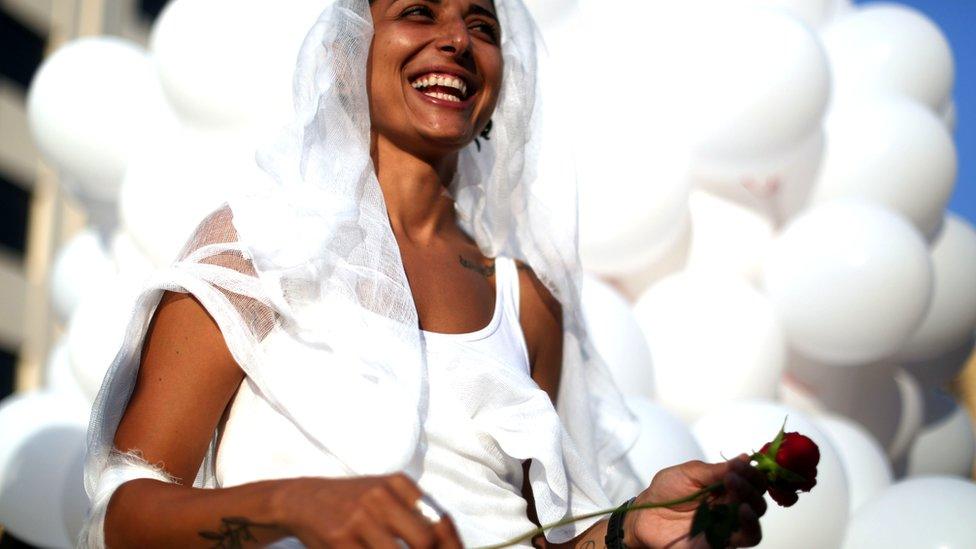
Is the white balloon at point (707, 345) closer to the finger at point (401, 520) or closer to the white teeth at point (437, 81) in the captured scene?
the white teeth at point (437, 81)

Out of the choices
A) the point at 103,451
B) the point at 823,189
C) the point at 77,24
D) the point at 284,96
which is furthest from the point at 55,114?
the point at 77,24

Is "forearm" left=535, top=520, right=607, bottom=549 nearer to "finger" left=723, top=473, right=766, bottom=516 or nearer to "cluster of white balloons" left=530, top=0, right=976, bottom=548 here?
"finger" left=723, top=473, right=766, bottom=516

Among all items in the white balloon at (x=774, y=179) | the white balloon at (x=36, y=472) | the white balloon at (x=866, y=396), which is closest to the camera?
the white balloon at (x=36, y=472)

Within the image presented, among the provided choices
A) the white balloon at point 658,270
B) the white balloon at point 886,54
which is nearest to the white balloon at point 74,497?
the white balloon at point 658,270

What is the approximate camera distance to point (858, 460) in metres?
3.15

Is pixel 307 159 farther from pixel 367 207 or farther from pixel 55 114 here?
pixel 55 114

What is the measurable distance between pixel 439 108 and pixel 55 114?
84.7 inches

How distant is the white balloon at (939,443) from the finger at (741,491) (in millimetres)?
2769

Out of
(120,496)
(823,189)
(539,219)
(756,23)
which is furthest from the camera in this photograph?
(823,189)

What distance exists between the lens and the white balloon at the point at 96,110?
Result: 129 inches

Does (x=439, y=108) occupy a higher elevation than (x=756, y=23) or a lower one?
higher

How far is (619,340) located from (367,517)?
168cm

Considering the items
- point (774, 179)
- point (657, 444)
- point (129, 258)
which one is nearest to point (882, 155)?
point (774, 179)

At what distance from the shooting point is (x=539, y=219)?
2107 mm
